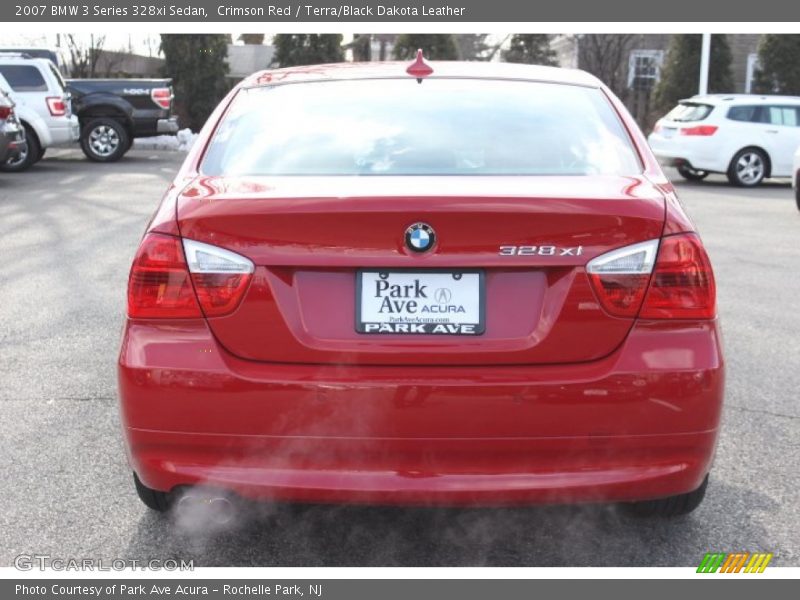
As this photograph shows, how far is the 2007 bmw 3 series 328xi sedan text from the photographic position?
109 inches

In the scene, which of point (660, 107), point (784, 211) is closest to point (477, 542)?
point (784, 211)

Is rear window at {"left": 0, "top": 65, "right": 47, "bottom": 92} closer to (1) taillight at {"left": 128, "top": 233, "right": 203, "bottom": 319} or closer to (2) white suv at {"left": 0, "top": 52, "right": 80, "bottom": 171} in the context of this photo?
(2) white suv at {"left": 0, "top": 52, "right": 80, "bottom": 171}

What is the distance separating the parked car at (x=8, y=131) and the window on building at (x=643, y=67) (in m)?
25.9

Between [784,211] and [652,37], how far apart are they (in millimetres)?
24283

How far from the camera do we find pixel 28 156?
17672 millimetres

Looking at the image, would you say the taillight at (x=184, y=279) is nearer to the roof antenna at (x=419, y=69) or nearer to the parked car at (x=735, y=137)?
the roof antenna at (x=419, y=69)

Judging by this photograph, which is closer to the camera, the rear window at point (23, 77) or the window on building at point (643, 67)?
the rear window at point (23, 77)

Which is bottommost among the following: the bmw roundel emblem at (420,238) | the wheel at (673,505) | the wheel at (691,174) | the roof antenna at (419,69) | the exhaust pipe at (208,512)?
the wheel at (691,174)

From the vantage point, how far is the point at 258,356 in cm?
282

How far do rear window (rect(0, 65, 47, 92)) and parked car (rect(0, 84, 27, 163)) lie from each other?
280cm

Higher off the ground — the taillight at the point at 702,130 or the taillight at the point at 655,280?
the taillight at the point at 655,280

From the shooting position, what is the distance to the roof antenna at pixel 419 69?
12.7ft

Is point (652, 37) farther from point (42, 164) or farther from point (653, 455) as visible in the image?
point (653, 455)

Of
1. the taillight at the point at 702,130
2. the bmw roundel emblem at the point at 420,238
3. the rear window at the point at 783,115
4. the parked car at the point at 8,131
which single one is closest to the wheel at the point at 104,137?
the parked car at the point at 8,131
